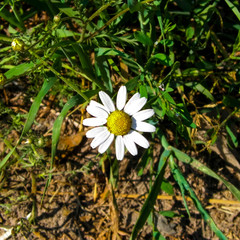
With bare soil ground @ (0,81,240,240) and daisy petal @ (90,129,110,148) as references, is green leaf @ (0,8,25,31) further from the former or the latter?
daisy petal @ (90,129,110,148)

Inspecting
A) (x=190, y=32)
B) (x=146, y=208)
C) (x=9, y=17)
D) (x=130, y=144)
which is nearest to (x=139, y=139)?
(x=130, y=144)

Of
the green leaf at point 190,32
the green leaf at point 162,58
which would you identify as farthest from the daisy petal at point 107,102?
the green leaf at point 190,32

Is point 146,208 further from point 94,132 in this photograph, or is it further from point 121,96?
point 121,96

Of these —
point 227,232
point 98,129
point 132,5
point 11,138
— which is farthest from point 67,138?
point 227,232

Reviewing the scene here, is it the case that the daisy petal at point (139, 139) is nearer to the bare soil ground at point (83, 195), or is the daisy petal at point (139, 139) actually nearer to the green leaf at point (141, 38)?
the green leaf at point (141, 38)

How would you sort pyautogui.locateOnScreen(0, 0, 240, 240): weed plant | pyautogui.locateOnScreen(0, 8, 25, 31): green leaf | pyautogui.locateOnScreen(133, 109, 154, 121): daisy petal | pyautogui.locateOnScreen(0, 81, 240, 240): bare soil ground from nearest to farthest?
pyautogui.locateOnScreen(133, 109, 154, 121): daisy petal < pyautogui.locateOnScreen(0, 0, 240, 240): weed plant < pyautogui.locateOnScreen(0, 8, 25, 31): green leaf < pyautogui.locateOnScreen(0, 81, 240, 240): bare soil ground

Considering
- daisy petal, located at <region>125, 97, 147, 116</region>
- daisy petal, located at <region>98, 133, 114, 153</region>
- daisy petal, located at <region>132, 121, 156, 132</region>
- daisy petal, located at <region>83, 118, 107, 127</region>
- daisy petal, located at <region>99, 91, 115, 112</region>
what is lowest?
daisy petal, located at <region>132, 121, 156, 132</region>

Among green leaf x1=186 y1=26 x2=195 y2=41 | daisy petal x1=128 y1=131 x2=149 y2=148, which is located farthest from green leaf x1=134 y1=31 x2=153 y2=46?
daisy petal x1=128 y1=131 x2=149 y2=148
